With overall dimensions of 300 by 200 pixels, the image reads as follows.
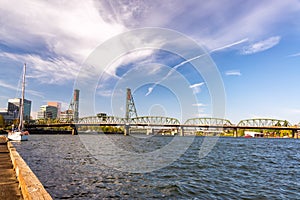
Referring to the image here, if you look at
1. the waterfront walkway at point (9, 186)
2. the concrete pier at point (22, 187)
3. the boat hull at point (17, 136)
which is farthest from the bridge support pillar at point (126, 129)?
the concrete pier at point (22, 187)

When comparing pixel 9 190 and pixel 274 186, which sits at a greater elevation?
pixel 9 190

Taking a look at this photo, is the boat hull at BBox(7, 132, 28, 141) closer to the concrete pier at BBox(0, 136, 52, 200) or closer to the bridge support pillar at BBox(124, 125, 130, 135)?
the concrete pier at BBox(0, 136, 52, 200)

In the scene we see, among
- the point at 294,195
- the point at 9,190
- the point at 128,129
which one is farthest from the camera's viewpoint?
the point at 128,129

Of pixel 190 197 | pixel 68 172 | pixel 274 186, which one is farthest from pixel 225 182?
pixel 68 172

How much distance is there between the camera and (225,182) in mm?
17078

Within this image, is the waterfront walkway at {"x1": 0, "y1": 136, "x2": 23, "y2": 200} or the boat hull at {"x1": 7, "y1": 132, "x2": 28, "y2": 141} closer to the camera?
the waterfront walkway at {"x1": 0, "y1": 136, "x2": 23, "y2": 200}

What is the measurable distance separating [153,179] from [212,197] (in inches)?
210

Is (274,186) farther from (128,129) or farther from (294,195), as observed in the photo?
(128,129)

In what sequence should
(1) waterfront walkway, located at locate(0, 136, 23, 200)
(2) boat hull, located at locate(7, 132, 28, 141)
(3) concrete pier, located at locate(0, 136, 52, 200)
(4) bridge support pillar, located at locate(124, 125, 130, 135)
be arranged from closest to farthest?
(3) concrete pier, located at locate(0, 136, 52, 200) → (1) waterfront walkway, located at locate(0, 136, 23, 200) → (2) boat hull, located at locate(7, 132, 28, 141) → (4) bridge support pillar, located at locate(124, 125, 130, 135)

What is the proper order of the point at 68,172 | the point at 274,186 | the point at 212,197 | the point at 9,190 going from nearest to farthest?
the point at 9,190 < the point at 212,197 < the point at 274,186 < the point at 68,172

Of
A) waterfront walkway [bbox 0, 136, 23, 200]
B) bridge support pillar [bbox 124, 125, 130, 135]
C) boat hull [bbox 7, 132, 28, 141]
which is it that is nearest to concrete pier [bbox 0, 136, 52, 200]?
waterfront walkway [bbox 0, 136, 23, 200]

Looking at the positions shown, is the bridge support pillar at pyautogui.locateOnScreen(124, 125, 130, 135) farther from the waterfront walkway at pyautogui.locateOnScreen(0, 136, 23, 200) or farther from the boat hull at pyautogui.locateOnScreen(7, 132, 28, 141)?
the waterfront walkway at pyautogui.locateOnScreen(0, 136, 23, 200)

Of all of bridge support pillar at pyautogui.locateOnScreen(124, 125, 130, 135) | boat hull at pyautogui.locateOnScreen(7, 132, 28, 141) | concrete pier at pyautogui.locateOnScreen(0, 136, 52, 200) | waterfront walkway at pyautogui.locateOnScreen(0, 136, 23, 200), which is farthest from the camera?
bridge support pillar at pyautogui.locateOnScreen(124, 125, 130, 135)

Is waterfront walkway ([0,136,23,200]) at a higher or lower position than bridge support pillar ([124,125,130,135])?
higher
